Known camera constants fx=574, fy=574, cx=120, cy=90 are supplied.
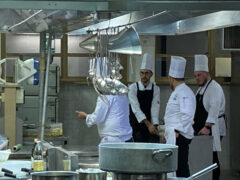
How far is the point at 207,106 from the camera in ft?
17.8

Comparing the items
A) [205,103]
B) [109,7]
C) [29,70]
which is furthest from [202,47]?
[109,7]

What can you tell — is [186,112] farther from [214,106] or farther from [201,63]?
[201,63]

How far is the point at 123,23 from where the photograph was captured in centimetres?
405

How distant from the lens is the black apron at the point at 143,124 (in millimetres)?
5932

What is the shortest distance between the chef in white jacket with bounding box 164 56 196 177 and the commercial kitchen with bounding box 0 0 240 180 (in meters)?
0.26

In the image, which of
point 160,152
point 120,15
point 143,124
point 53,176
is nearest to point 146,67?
point 143,124

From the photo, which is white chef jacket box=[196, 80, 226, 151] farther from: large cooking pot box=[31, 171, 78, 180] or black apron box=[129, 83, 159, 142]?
large cooking pot box=[31, 171, 78, 180]

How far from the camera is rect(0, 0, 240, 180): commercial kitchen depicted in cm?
180

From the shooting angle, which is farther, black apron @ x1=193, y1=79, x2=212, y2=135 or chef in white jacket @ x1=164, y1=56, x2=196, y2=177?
black apron @ x1=193, y1=79, x2=212, y2=135

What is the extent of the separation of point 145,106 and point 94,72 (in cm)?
196

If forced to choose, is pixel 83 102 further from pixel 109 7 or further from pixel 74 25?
pixel 109 7

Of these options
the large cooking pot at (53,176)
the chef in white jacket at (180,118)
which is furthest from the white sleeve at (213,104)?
the large cooking pot at (53,176)

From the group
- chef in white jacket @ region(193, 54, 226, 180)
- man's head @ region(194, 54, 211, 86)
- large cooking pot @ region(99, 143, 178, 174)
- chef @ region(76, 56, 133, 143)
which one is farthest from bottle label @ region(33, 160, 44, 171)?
man's head @ region(194, 54, 211, 86)

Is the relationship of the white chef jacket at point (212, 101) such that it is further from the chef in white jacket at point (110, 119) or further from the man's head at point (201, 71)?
the chef in white jacket at point (110, 119)
